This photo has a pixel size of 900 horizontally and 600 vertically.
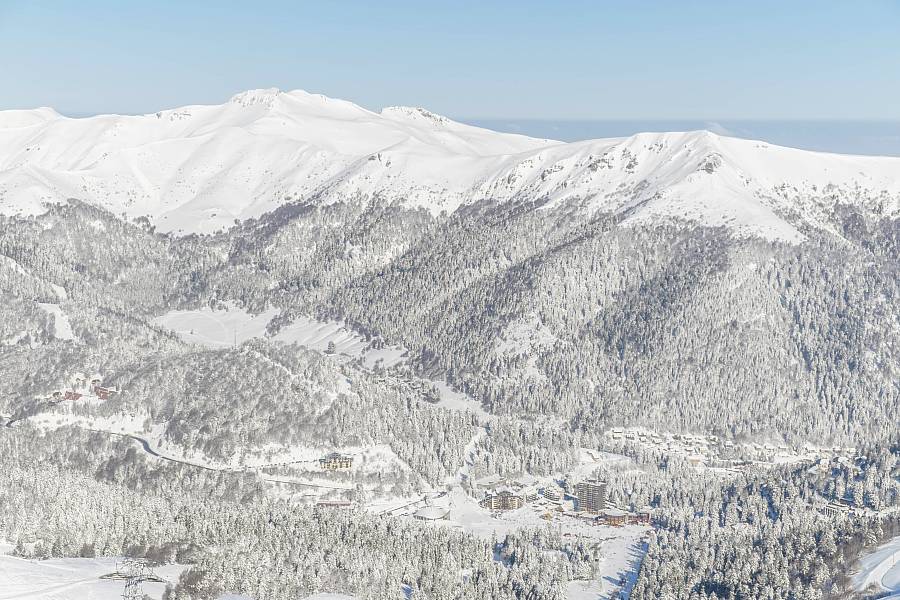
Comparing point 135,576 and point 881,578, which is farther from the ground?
point 135,576

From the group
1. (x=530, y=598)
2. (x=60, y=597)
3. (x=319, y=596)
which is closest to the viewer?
(x=60, y=597)

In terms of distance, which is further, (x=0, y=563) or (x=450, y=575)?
(x=450, y=575)

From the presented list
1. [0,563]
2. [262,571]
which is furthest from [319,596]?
[0,563]

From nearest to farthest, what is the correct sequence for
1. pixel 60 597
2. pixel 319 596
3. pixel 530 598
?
pixel 60 597, pixel 319 596, pixel 530 598

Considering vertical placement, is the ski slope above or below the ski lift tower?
below

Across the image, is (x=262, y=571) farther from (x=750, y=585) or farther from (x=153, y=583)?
(x=750, y=585)

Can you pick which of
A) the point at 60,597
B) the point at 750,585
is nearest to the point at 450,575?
the point at 750,585

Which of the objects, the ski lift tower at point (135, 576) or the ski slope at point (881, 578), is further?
the ski slope at point (881, 578)

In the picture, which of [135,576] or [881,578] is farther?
[881,578]

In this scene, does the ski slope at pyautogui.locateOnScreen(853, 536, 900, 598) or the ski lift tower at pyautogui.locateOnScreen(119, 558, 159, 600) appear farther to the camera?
the ski slope at pyautogui.locateOnScreen(853, 536, 900, 598)

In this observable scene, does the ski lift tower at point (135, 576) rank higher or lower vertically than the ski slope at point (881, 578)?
higher
